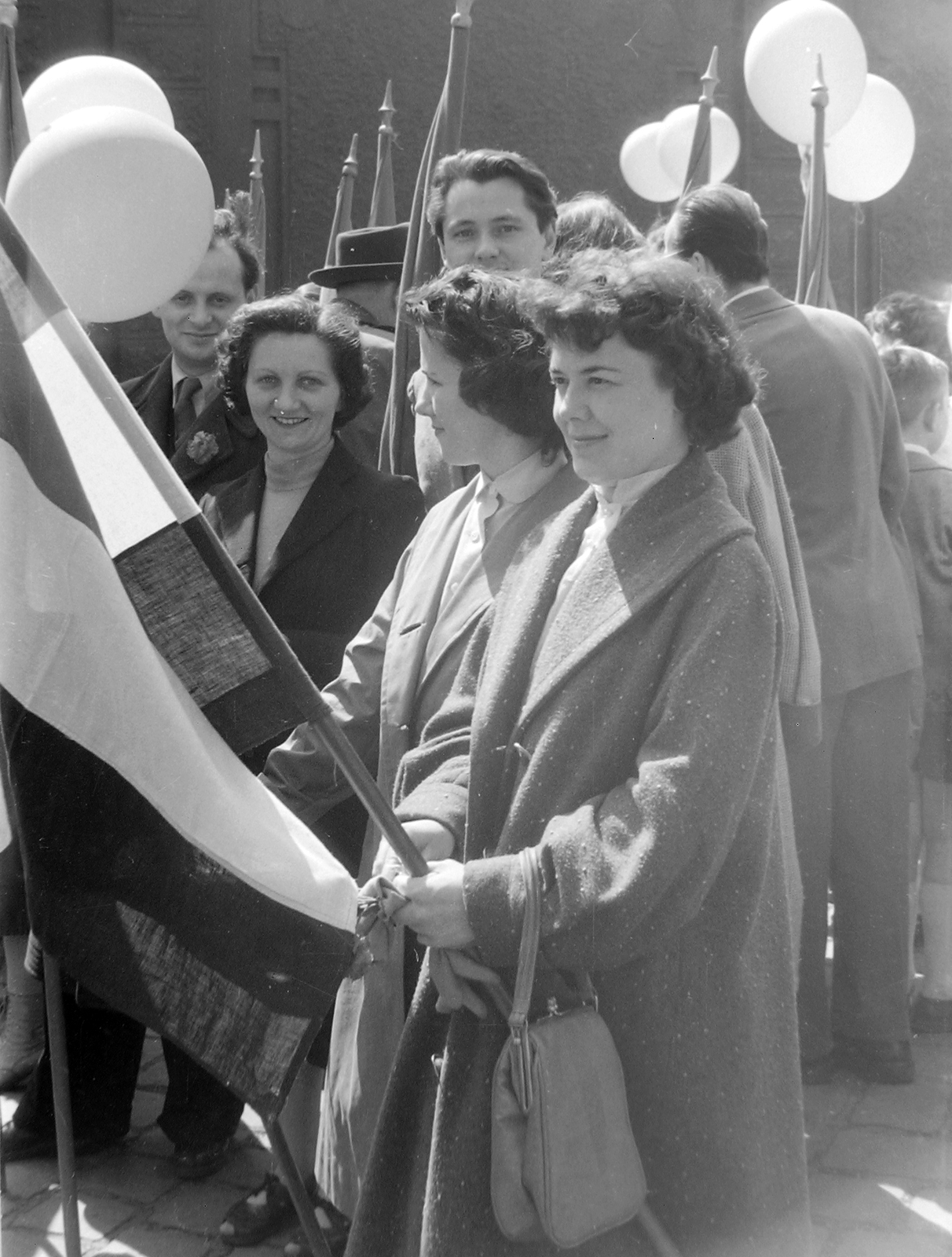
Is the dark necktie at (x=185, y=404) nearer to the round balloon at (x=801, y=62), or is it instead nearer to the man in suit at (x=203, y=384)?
the man in suit at (x=203, y=384)

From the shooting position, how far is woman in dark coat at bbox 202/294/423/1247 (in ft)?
9.09

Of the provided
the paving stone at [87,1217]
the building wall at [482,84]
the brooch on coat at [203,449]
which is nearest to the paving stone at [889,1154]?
the paving stone at [87,1217]

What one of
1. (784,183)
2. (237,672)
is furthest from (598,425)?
(784,183)

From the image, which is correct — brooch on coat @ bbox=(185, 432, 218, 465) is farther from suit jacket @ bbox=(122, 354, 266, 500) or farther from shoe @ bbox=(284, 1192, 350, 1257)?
shoe @ bbox=(284, 1192, 350, 1257)

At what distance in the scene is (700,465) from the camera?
1764 mm

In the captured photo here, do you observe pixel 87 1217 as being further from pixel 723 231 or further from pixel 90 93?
pixel 90 93

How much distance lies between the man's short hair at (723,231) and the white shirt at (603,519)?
143 centimetres

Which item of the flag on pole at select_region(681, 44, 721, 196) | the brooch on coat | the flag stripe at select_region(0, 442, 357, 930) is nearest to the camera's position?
the flag stripe at select_region(0, 442, 357, 930)

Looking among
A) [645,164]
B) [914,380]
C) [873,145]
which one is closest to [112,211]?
[914,380]

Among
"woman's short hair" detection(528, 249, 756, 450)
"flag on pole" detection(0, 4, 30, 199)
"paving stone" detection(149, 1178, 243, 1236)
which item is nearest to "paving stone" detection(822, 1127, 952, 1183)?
"paving stone" detection(149, 1178, 243, 1236)

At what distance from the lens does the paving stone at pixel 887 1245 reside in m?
2.55

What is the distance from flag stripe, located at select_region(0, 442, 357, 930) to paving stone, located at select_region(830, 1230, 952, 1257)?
60.6 inches

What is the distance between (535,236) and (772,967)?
1.90m

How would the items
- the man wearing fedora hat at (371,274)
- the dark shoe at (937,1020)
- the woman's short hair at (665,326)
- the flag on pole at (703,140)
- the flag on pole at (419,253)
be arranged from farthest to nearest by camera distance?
the flag on pole at (703,140)
the man wearing fedora hat at (371,274)
the dark shoe at (937,1020)
the flag on pole at (419,253)
the woman's short hair at (665,326)
